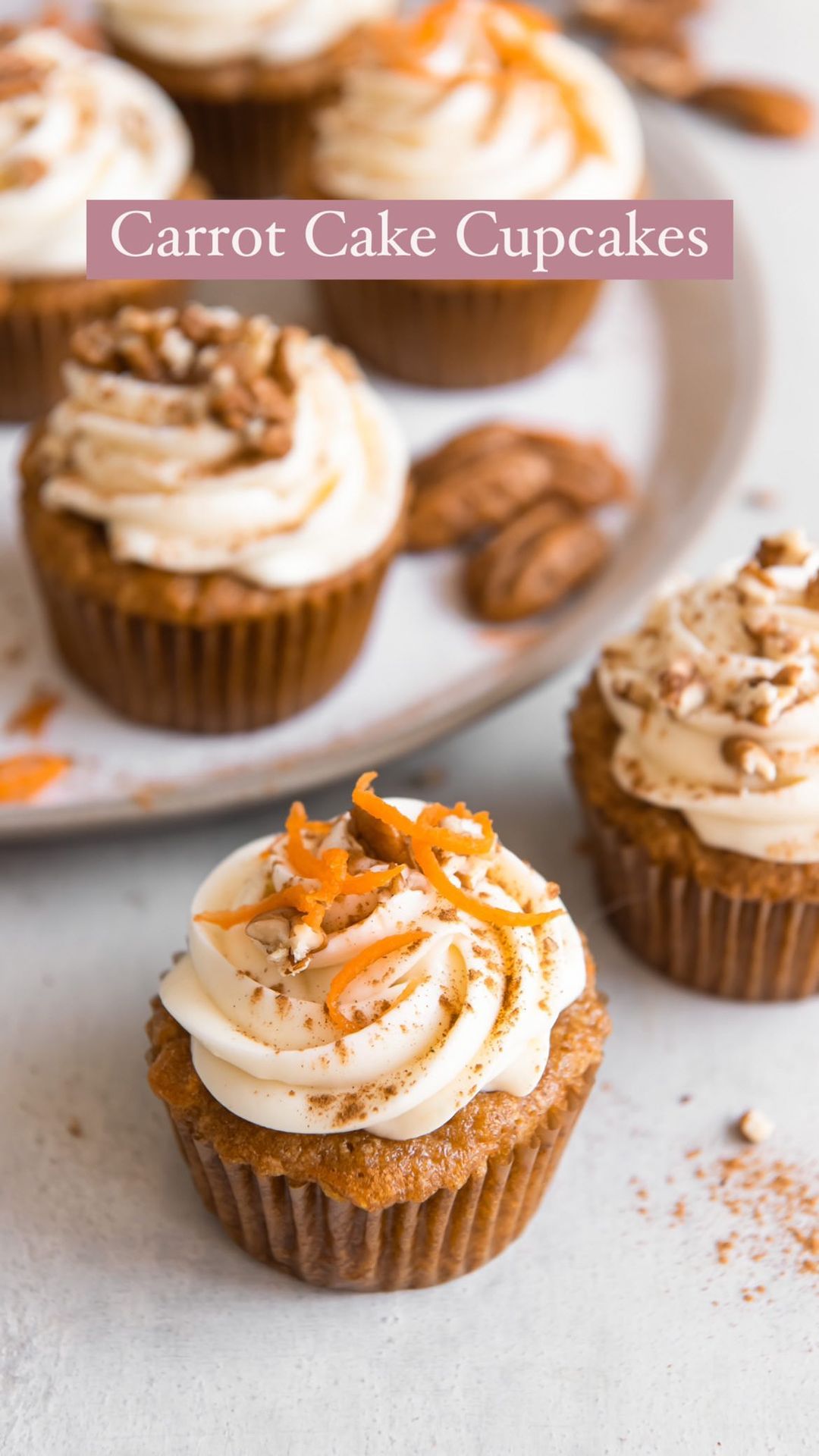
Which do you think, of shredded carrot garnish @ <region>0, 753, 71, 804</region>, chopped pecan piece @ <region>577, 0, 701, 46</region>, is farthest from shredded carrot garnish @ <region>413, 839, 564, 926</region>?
chopped pecan piece @ <region>577, 0, 701, 46</region>

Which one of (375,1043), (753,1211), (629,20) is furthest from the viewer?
(629,20)

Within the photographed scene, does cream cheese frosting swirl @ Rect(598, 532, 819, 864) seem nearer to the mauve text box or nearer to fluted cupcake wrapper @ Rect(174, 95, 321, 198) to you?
the mauve text box

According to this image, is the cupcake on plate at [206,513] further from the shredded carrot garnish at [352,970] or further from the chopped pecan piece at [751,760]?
the shredded carrot garnish at [352,970]

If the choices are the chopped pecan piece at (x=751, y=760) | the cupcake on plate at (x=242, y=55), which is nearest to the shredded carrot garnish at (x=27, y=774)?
the chopped pecan piece at (x=751, y=760)

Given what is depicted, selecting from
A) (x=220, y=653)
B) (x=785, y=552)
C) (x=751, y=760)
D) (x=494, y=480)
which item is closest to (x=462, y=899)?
(x=751, y=760)

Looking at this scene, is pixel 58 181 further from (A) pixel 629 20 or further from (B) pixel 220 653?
(A) pixel 629 20

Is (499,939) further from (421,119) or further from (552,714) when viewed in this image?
(421,119)

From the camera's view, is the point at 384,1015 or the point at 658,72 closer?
the point at 384,1015
